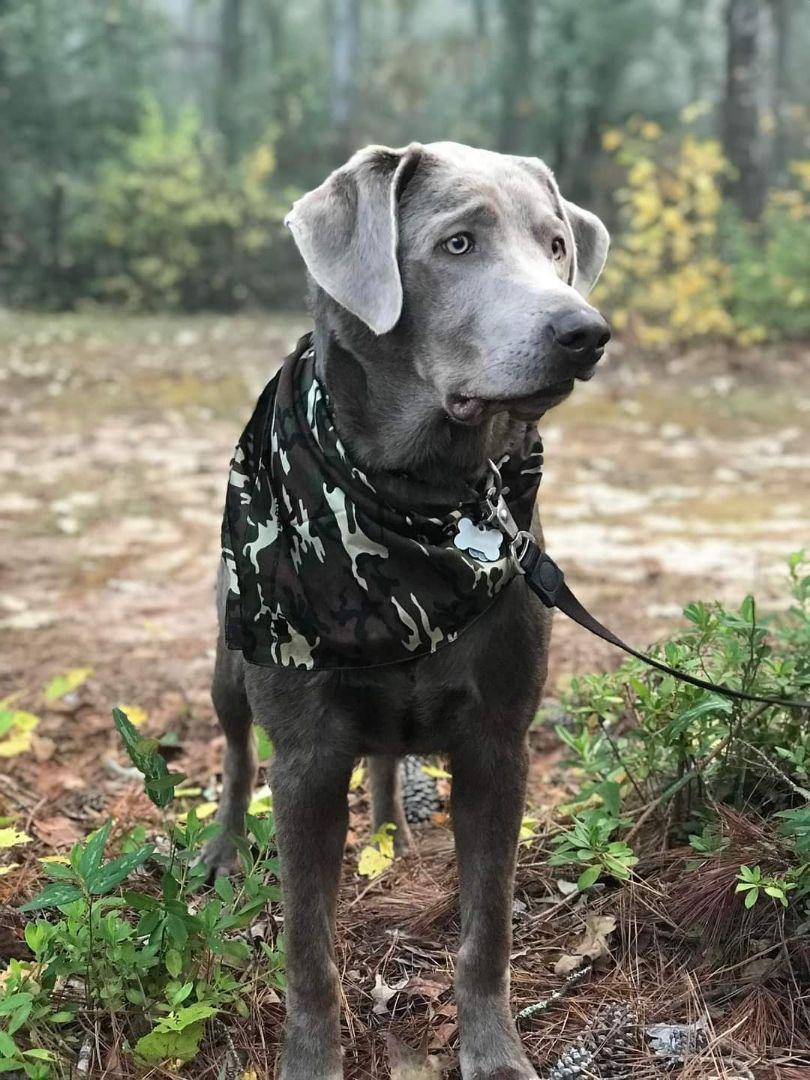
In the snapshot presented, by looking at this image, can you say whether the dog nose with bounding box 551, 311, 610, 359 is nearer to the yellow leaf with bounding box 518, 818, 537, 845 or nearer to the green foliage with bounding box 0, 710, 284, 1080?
the green foliage with bounding box 0, 710, 284, 1080

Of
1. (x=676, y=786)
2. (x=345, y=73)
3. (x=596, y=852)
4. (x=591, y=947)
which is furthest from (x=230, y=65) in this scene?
(x=591, y=947)

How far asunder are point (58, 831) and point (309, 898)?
3.90 feet

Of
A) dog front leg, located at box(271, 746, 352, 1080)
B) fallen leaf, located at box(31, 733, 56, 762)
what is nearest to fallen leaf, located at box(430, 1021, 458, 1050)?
dog front leg, located at box(271, 746, 352, 1080)

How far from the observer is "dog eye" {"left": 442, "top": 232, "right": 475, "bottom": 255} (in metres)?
2.30

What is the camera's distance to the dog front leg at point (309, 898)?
233 centimetres

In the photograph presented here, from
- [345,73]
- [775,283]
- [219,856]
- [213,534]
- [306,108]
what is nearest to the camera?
[219,856]

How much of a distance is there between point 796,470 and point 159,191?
10.4 m

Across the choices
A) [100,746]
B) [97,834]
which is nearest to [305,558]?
[97,834]

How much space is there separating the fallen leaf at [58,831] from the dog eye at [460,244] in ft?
6.29

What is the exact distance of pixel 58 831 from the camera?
128 inches

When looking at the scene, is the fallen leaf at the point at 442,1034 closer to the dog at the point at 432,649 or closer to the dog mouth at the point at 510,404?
the dog at the point at 432,649

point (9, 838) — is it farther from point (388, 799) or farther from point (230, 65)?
point (230, 65)

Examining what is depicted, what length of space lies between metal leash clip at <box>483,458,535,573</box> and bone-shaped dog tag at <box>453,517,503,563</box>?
2 cm

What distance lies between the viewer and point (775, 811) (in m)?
2.68
